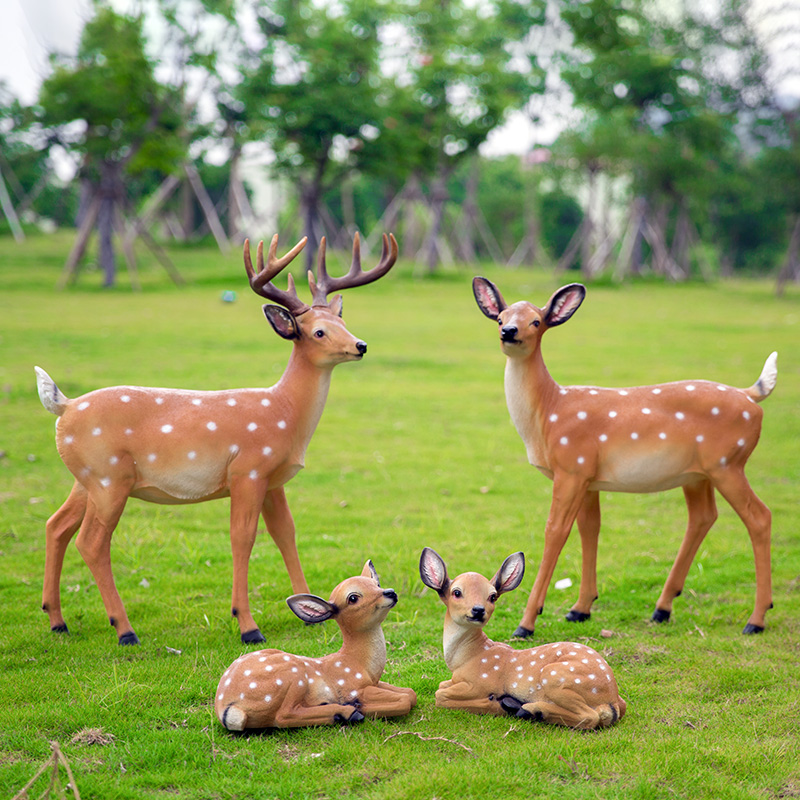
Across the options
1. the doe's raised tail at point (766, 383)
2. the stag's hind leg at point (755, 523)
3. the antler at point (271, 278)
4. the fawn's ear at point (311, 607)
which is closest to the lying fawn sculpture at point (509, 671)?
the fawn's ear at point (311, 607)

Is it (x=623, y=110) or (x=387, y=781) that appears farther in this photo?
(x=623, y=110)

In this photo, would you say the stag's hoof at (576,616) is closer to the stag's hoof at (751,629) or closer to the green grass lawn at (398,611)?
the green grass lawn at (398,611)

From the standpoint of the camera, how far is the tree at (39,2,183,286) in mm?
23797

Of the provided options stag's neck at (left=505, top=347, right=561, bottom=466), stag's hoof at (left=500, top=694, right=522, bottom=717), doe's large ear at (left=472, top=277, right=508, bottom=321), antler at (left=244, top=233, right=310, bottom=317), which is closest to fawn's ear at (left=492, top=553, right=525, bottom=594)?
stag's hoof at (left=500, top=694, right=522, bottom=717)

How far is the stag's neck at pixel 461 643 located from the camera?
4.54m

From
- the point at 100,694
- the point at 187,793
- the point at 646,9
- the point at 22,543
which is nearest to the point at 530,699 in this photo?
the point at 187,793

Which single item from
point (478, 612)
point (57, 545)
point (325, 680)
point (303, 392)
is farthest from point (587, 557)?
point (57, 545)

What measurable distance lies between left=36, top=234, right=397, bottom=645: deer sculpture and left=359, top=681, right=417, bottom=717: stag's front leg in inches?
49.7

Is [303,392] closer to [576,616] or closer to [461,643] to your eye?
[461,643]

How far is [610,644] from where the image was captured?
5.57 meters

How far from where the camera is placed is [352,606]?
442 cm

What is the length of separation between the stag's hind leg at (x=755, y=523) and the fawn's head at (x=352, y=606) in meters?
2.52

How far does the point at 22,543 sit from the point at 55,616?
1.95m

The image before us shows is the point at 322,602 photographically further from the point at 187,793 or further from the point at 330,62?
the point at 330,62
